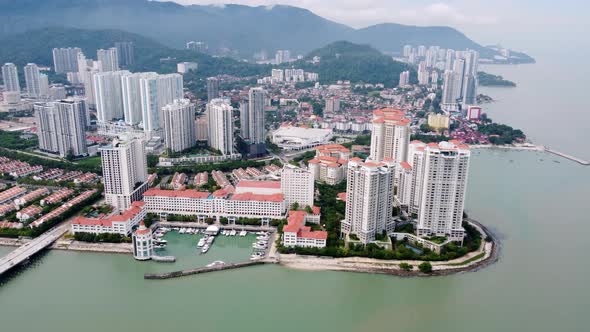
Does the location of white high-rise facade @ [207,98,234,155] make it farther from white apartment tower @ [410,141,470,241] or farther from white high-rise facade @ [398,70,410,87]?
white high-rise facade @ [398,70,410,87]

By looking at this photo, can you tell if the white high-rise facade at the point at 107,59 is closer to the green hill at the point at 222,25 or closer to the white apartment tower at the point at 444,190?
the green hill at the point at 222,25

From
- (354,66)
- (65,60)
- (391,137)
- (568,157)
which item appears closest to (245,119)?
(391,137)

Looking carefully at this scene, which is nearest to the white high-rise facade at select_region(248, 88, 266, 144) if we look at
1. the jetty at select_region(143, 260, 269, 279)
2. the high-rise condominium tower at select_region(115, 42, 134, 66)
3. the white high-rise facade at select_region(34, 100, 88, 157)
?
the white high-rise facade at select_region(34, 100, 88, 157)

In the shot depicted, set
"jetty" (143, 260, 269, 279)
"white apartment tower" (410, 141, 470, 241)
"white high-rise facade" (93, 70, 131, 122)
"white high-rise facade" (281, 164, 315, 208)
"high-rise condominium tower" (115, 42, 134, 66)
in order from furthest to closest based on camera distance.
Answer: "high-rise condominium tower" (115, 42, 134, 66) < "white high-rise facade" (93, 70, 131, 122) < "white high-rise facade" (281, 164, 315, 208) < "white apartment tower" (410, 141, 470, 241) < "jetty" (143, 260, 269, 279)

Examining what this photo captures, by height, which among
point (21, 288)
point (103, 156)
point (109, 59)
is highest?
point (109, 59)

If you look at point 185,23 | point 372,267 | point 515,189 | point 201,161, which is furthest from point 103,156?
point 185,23

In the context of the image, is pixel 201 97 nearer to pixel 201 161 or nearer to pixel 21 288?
pixel 201 161

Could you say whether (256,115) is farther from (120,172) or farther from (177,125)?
(120,172)
